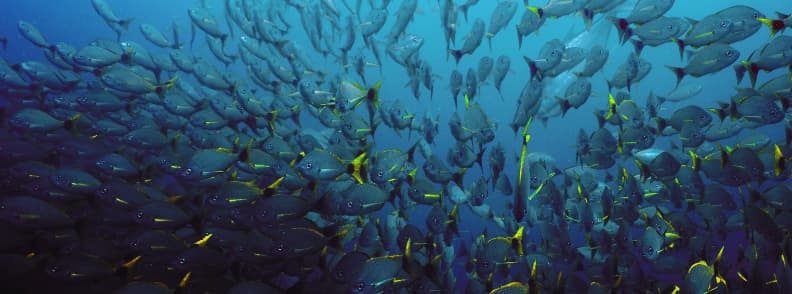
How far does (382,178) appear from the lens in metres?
4.34

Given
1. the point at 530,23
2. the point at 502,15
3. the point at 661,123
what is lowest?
the point at 661,123

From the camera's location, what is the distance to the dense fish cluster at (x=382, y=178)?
11.8 ft

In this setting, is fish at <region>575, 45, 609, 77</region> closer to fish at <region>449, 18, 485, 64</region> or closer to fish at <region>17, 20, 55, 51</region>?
fish at <region>449, 18, 485, 64</region>

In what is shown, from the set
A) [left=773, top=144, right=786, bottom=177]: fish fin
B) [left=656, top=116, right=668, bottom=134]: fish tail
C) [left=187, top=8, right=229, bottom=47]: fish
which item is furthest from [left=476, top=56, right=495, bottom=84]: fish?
[left=187, top=8, right=229, bottom=47]: fish

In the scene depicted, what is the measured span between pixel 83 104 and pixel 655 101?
25.4 feet

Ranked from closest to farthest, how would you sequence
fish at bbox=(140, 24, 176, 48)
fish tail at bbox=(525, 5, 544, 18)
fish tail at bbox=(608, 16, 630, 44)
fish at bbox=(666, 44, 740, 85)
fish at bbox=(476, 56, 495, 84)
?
fish at bbox=(666, 44, 740, 85)
fish tail at bbox=(608, 16, 630, 44)
fish tail at bbox=(525, 5, 544, 18)
fish at bbox=(476, 56, 495, 84)
fish at bbox=(140, 24, 176, 48)

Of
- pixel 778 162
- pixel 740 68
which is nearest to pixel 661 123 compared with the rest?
pixel 740 68

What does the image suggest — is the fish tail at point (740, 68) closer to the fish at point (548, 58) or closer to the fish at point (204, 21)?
the fish at point (548, 58)

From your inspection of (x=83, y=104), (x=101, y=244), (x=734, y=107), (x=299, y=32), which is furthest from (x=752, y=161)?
(x=299, y=32)

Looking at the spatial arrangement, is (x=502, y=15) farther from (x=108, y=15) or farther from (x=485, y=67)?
(x=108, y=15)

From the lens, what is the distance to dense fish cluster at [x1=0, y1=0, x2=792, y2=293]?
3592 mm

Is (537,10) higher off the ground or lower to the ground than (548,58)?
higher

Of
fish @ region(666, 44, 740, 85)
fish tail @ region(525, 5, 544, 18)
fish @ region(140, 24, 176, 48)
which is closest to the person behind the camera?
fish @ region(666, 44, 740, 85)

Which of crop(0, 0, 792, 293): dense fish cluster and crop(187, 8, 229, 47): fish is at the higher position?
crop(187, 8, 229, 47): fish
